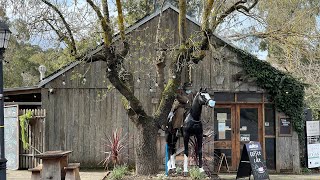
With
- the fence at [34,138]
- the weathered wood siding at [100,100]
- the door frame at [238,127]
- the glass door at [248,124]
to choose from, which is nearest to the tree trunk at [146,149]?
the weathered wood siding at [100,100]

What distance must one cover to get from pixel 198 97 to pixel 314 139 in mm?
6923

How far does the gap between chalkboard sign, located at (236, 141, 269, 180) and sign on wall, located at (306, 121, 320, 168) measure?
3.93m

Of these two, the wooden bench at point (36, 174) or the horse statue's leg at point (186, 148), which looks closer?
the wooden bench at point (36, 174)

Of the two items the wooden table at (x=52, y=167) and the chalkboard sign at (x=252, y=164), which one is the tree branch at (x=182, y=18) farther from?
the wooden table at (x=52, y=167)

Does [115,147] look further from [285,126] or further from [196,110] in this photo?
[285,126]

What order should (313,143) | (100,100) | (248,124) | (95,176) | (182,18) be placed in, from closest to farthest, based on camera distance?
(182,18)
(95,176)
(100,100)
(248,124)
(313,143)

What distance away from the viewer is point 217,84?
1499 centimetres

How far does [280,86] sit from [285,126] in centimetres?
139

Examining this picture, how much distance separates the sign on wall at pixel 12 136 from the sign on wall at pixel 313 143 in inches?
391

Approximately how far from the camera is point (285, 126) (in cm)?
1497

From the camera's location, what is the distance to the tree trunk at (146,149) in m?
11.1

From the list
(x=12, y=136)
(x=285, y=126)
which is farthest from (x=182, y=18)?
(x=12, y=136)

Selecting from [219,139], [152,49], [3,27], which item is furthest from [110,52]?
[219,139]

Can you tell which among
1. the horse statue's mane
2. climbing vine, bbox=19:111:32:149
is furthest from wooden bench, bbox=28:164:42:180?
climbing vine, bbox=19:111:32:149
